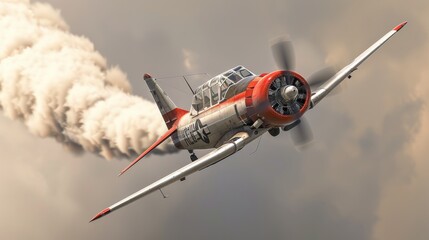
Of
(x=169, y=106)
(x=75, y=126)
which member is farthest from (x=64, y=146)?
(x=169, y=106)

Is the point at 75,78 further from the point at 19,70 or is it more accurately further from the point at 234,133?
the point at 234,133

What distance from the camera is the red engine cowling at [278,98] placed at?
28766 millimetres

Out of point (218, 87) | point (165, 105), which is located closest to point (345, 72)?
point (218, 87)

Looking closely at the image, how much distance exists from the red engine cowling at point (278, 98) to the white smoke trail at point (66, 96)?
45.8 feet

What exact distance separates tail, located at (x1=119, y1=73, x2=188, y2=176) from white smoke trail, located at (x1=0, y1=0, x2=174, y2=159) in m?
3.36

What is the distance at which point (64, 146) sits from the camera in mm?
45938

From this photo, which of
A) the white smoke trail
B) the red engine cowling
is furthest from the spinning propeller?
the white smoke trail

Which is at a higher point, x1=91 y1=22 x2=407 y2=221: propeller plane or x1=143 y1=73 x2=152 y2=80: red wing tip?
x1=143 y1=73 x2=152 y2=80: red wing tip

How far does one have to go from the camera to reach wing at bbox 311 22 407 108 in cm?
3363

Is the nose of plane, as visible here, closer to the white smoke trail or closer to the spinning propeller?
the spinning propeller

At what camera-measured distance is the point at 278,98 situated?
2916 cm

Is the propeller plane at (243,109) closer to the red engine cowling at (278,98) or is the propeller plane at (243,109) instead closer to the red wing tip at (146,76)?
the red engine cowling at (278,98)

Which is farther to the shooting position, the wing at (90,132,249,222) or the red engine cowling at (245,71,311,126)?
the wing at (90,132,249,222)

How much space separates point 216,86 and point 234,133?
237 cm
